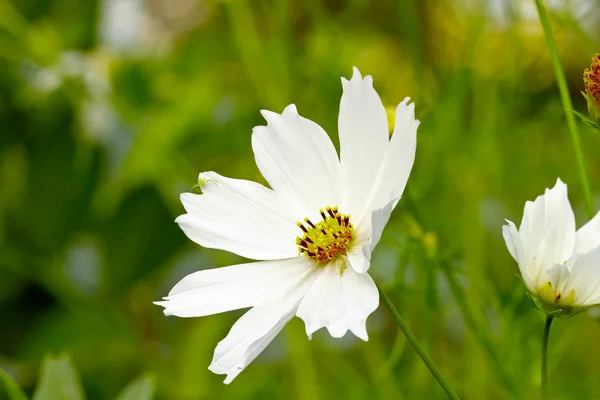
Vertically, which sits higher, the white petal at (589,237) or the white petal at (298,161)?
the white petal at (298,161)

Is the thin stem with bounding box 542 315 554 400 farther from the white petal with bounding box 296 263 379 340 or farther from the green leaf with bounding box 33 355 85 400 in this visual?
the green leaf with bounding box 33 355 85 400

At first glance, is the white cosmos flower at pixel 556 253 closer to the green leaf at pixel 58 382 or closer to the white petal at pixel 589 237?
the white petal at pixel 589 237

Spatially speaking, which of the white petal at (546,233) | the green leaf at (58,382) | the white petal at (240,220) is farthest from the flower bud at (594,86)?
the green leaf at (58,382)

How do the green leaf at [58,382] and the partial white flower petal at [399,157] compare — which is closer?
the partial white flower petal at [399,157]

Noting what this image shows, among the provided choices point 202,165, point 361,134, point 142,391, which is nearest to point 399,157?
point 361,134

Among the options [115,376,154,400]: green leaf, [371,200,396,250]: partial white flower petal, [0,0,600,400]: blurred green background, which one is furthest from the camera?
[0,0,600,400]: blurred green background

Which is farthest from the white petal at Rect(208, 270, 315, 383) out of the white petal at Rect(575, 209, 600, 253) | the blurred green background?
the blurred green background
